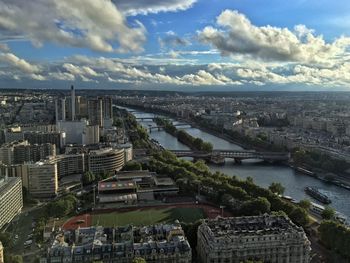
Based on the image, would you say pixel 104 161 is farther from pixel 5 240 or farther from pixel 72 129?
pixel 72 129

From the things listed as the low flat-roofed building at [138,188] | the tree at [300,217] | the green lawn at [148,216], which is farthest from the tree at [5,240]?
the tree at [300,217]

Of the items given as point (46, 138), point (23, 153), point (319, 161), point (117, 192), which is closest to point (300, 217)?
point (117, 192)

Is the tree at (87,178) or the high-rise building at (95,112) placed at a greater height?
the high-rise building at (95,112)

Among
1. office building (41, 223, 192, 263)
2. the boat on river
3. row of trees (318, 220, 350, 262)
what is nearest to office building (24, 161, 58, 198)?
office building (41, 223, 192, 263)

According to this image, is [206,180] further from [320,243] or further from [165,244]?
[165,244]

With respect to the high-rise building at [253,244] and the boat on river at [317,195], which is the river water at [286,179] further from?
the high-rise building at [253,244]

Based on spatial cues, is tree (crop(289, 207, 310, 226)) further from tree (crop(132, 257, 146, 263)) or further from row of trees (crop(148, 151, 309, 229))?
tree (crop(132, 257, 146, 263))
